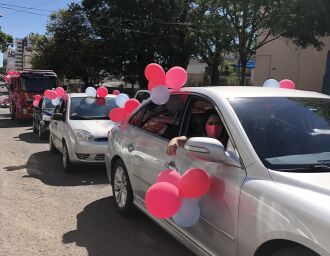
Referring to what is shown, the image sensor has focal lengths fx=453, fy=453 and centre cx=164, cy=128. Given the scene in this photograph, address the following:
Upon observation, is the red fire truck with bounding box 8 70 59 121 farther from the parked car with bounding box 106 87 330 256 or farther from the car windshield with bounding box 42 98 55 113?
the parked car with bounding box 106 87 330 256

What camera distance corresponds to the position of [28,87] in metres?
20.5

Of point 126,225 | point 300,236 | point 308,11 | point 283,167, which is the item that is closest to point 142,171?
point 126,225

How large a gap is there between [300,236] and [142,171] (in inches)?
98.7

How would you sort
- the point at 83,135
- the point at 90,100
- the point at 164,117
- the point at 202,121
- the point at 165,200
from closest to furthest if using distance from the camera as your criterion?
1. the point at 165,200
2. the point at 202,121
3. the point at 164,117
4. the point at 83,135
5. the point at 90,100

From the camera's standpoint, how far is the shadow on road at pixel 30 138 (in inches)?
539

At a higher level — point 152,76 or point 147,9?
point 147,9

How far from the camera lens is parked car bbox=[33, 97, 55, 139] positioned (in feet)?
46.1

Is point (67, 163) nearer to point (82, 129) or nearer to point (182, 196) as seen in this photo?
point (82, 129)

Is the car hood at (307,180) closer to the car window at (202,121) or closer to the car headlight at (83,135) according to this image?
the car window at (202,121)

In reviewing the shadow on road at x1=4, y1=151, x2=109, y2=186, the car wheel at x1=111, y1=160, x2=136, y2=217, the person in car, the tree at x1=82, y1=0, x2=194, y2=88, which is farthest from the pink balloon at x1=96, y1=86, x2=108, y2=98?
the tree at x1=82, y1=0, x2=194, y2=88

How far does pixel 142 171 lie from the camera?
15.9 feet

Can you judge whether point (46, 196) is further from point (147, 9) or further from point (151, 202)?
point (147, 9)

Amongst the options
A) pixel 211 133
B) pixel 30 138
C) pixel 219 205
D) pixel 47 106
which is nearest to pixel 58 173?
pixel 211 133

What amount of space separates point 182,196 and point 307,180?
3.45 feet
